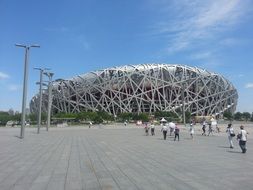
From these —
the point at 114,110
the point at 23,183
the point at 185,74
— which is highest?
the point at 185,74

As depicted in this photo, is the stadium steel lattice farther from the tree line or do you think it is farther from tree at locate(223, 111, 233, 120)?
tree at locate(223, 111, 233, 120)

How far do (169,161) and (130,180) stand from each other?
14.6 ft

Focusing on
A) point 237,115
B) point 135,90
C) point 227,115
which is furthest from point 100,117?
point 237,115

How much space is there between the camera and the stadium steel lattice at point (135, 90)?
382 feet

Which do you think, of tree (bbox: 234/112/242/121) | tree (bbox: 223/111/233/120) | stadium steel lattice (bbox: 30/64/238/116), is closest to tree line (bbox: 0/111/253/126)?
stadium steel lattice (bbox: 30/64/238/116)

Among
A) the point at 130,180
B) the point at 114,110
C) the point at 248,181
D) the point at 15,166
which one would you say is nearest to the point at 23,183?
the point at 130,180

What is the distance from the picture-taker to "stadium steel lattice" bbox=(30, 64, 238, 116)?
116500 mm

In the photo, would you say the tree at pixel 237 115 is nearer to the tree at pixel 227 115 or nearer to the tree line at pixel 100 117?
the tree at pixel 227 115

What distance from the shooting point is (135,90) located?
117562 millimetres

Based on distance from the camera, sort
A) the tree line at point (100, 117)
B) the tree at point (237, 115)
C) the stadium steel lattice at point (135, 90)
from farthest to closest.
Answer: the tree at point (237, 115) < the stadium steel lattice at point (135, 90) < the tree line at point (100, 117)

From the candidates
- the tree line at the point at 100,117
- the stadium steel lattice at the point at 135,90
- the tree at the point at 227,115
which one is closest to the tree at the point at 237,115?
the tree at the point at 227,115

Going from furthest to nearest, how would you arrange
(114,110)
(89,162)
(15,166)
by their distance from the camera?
1. (114,110)
2. (89,162)
3. (15,166)

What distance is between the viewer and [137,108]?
118 metres

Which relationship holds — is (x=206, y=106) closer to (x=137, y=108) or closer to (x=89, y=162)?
(x=137, y=108)
